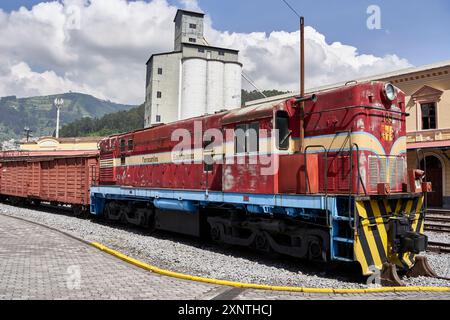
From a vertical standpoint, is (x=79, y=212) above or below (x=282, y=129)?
below

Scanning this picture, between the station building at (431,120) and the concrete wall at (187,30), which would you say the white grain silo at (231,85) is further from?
the station building at (431,120)

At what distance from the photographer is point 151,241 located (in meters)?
11.5

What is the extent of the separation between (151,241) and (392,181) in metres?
6.76

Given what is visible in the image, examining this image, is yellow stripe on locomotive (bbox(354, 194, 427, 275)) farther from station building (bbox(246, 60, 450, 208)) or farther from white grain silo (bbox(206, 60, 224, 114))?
white grain silo (bbox(206, 60, 224, 114))

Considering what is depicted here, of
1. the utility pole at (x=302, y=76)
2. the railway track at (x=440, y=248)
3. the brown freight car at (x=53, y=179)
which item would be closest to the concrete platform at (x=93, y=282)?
the utility pole at (x=302, y=76)

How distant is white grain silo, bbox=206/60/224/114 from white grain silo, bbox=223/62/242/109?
2.68 feet

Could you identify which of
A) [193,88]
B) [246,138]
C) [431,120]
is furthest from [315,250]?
[193,88]

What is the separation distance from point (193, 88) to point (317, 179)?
53.2 meters

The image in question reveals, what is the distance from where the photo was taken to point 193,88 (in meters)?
59.5

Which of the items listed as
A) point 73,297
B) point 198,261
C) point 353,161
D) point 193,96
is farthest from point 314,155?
point 193,96

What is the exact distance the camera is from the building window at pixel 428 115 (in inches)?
939

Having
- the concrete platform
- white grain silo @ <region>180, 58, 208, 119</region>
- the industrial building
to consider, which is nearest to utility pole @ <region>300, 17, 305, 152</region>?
the concrete platform

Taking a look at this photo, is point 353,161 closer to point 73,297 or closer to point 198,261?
point 198,261

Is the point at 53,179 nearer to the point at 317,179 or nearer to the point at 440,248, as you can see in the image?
the point at 317,179
